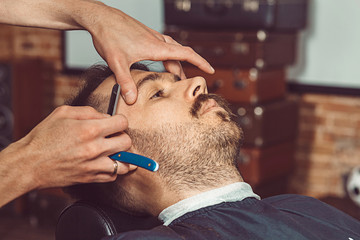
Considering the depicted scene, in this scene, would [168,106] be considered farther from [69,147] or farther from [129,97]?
[69,147]

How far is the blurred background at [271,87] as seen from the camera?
331 cm

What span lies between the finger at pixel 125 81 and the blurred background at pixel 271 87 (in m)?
1.73

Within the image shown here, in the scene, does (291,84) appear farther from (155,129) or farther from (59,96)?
(155,129)

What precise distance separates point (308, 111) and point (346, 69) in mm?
385

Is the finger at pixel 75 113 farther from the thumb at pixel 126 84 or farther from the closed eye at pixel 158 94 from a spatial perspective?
the closed eye at pixel 158 94

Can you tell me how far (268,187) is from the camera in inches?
141

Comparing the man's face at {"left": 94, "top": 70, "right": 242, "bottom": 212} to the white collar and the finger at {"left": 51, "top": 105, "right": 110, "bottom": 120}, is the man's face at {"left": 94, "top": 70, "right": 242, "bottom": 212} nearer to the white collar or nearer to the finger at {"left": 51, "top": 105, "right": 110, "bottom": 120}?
the white collar

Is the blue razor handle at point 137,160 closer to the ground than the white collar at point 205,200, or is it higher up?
higher up

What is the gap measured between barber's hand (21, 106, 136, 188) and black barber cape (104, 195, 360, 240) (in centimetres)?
19

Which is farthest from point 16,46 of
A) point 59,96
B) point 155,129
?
point 155,129

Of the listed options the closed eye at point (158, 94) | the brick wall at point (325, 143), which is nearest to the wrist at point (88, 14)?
the closed eye at point (158, 94)

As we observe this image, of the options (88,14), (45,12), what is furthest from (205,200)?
(45,12)

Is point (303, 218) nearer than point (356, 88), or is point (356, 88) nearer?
point (303, 218)

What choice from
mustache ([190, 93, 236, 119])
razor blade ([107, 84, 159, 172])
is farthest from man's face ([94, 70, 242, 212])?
razor blade ([107, 84, 159, 172])
